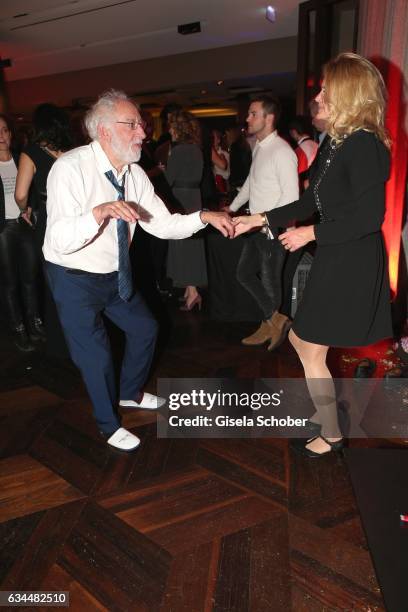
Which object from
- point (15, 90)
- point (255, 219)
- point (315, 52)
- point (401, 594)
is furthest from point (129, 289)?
point (15, 90)

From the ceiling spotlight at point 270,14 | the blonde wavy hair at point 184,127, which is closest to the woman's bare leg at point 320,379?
the blonde wavy hair at point 184,127

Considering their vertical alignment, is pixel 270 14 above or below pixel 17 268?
above

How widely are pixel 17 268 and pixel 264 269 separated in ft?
6.06

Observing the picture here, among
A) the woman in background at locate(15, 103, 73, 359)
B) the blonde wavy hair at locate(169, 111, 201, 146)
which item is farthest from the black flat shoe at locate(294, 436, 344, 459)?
the blonde wavy hair at locate(169, 111, 201, 146)

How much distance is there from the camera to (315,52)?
17.7 ft

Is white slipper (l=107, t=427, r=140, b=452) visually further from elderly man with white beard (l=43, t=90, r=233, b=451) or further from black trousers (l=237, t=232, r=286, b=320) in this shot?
black trousers (l=237, t=232, r=286, b=320)

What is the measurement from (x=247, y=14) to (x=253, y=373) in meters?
5.97

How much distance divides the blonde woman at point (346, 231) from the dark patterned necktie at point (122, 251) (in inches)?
27.2

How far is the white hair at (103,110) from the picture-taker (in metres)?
1.75

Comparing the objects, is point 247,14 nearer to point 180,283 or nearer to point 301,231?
point 180,283

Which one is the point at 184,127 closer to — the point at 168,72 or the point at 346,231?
the point at 346,231

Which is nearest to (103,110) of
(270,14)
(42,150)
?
(42,150)

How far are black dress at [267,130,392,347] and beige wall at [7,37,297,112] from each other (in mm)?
7600

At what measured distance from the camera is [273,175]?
2.85 metres
